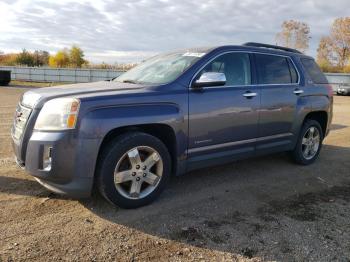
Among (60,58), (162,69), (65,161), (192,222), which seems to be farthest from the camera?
(60,58)

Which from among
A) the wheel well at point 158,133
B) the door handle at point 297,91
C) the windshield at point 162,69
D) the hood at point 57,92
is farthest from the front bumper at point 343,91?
the hood at point 57,92

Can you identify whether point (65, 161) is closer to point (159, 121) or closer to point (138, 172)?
point (138, 172)

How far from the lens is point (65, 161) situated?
3.63 metres

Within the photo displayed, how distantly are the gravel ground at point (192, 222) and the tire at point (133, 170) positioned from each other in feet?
0.55

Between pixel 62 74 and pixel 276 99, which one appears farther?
pixel 62 74

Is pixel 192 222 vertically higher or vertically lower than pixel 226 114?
lower

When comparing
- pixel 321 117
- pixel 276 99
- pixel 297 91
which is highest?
pixel 297 91

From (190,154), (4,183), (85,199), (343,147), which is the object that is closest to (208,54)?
(190,154)

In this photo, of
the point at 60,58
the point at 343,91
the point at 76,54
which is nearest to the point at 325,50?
the point at 343,91

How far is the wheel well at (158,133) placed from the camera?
3967mm

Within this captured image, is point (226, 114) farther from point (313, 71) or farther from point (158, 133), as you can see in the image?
point (313, 71)

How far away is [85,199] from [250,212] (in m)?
1.89

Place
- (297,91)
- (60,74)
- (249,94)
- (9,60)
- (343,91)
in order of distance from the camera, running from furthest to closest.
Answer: (9,60) → (60,74) → (343,91) → (297,91) → (249,94)

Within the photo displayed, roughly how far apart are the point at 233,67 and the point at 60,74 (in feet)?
133
